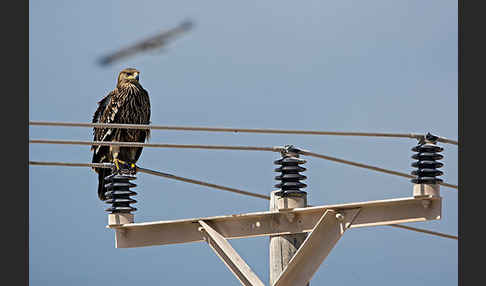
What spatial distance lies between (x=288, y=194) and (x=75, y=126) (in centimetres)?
193

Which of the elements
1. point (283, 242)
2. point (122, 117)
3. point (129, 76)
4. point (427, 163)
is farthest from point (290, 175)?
point (129, 76)

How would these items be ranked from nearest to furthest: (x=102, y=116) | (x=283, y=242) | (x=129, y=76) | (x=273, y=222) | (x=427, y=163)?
(x=427, y=163) < (x=283, y=242) < (x=273, y=222) < (x=102, y=116) < (x=129, y=76)

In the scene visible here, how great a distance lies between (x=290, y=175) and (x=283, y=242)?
57 cm

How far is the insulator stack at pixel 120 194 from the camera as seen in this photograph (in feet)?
27.8

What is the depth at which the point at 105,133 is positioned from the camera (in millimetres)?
11570

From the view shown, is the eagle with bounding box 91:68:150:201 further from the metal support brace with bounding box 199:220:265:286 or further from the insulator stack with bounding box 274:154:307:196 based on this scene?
the insulator stack with bounding box 274:154:307:196

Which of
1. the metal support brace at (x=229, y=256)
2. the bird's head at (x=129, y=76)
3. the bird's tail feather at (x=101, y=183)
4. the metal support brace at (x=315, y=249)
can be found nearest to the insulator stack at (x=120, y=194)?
the metal support brace at (x=229, y=256)

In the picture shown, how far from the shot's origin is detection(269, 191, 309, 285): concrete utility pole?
7484 mm

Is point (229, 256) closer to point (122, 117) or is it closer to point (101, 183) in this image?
point (101, 183)

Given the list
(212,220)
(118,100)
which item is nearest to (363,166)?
(212,220)

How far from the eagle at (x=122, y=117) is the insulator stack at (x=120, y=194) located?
2389 mm

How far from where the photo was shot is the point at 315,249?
7426 mm

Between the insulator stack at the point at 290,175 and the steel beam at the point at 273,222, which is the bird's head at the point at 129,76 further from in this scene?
the insulator stack at the point at 290,175

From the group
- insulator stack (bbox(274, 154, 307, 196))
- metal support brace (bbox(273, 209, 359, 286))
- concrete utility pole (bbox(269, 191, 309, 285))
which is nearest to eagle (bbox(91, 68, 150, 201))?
insulator stack (bbox(274, 154, 307, 196))
